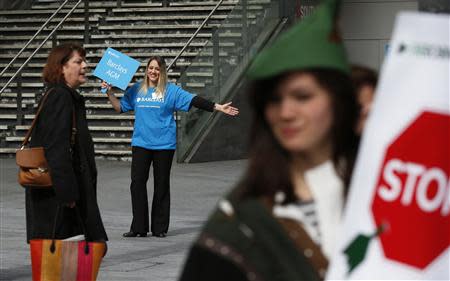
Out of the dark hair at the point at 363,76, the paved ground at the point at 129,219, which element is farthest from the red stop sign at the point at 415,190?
the paved ground at the point at 129,219

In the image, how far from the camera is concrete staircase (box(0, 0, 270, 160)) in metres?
22.2

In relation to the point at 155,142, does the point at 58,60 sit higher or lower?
higher

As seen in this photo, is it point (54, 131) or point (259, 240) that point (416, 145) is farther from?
point (54, 131)

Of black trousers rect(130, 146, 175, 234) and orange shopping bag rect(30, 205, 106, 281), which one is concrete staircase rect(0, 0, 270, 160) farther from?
orange shopping bag rect(30, 205, 106, 281)

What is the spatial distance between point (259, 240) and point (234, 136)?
Answer: 1957 cm

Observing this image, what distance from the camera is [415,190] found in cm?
285

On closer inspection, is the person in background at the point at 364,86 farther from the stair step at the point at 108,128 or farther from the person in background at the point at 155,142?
the stair step at the point at 108,128

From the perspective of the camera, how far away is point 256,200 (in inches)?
113

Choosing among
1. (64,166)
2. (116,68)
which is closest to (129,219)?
(116,68)

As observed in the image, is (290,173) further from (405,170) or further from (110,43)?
(110,43)

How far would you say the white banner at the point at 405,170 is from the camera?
2.82 meters

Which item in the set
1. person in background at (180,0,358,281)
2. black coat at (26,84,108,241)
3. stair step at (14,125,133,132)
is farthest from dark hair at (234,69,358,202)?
stair step at (14,125,133,132)

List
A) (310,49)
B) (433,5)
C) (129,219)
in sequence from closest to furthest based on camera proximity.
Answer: (310,49) < (433,5) < (129,219)

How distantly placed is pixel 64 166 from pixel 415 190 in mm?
5788
